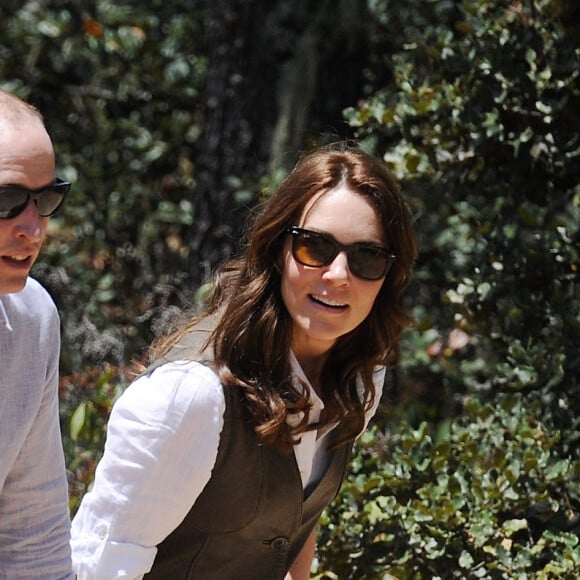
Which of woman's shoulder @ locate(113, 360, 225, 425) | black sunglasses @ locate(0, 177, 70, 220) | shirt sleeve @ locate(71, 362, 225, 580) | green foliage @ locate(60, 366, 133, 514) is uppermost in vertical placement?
black sunglasses @ locate(0, 177, 70, 220)

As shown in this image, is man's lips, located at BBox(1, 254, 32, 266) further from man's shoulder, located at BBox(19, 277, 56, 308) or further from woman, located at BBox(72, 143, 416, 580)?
woman, located at BBox(72, 143, 416, 580)

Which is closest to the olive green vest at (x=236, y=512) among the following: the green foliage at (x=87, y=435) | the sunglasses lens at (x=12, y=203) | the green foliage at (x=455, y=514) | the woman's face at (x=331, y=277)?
the woman's face at (x=331, y=277)

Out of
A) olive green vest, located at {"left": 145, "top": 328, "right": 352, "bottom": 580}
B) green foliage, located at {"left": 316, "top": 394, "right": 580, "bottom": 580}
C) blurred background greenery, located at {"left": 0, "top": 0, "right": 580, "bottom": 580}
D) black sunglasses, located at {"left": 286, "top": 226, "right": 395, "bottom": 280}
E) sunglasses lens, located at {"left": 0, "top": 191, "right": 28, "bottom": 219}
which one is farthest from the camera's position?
blurred background greenery, located at {"left": 0, "top": 0, "right": 580, "bottom": 580}

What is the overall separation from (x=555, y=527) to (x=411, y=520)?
40 centimetres

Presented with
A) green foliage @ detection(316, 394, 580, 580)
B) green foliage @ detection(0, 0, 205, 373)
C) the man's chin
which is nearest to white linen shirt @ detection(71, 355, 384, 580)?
the man's chin

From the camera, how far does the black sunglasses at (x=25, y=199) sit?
1858 mm

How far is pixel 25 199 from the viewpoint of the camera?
74.0 inches

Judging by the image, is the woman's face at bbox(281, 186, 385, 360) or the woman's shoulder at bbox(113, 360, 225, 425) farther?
the woman's face at bbox(281, 186, 385, 360)

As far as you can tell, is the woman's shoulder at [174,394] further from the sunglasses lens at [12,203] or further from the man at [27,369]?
the sunglasses lens at [12,203]

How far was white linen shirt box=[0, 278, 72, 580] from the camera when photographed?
2.04m

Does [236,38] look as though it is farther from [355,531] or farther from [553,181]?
[355,531]

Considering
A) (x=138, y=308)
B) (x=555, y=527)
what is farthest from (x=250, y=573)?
(x=138, y=308)

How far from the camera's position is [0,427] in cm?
203

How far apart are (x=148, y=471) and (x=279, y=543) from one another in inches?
15.0
